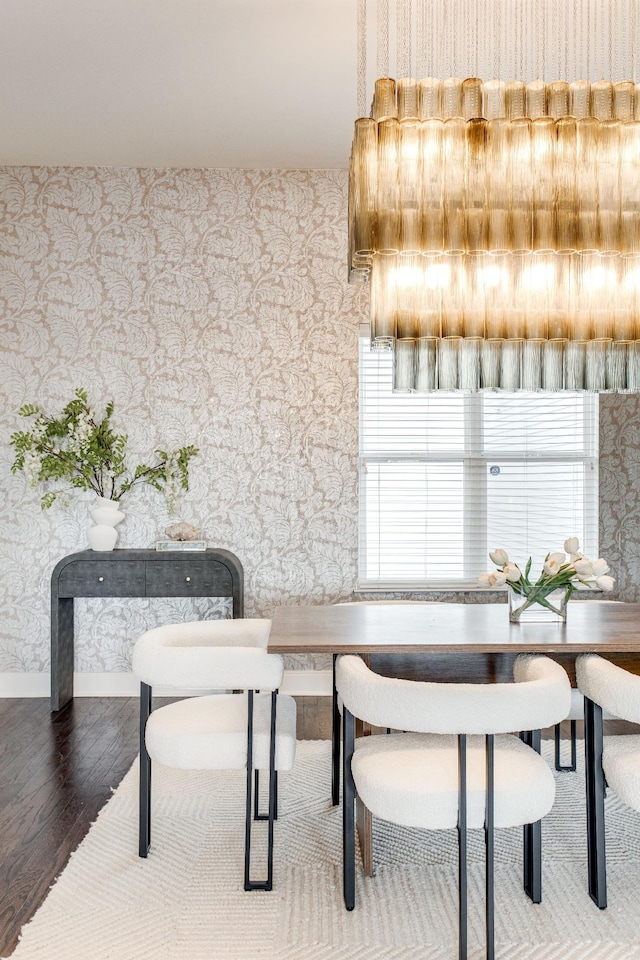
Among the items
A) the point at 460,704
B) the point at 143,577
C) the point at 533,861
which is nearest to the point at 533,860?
the point at 533,861

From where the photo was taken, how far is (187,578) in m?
4.24

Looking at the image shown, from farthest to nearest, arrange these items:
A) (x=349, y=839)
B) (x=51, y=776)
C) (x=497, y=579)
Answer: (x=51, y=776), (x=497, y=579), (x=349, y=839)

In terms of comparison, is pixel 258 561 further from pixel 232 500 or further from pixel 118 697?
pixel 118 697

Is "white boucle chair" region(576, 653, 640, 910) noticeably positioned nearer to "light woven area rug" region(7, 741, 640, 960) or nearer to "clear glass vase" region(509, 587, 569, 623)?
"light woven area rug" region(7, 741, 640, 960)

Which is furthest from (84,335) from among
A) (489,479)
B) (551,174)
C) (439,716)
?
(439,716)

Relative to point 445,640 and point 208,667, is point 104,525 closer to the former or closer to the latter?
point 208,667

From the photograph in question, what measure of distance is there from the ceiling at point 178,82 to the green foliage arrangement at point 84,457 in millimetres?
1392

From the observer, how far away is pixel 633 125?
2.57m

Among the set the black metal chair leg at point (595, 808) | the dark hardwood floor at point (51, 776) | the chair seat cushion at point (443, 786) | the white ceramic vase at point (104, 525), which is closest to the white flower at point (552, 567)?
the black metal chair leg at point (595, 808)

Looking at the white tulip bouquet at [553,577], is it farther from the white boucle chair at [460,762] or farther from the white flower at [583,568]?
the white boucle chair at [460,762]

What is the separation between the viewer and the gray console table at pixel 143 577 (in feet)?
13.9

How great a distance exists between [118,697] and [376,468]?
1.98m

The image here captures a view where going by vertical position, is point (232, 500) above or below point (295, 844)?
above

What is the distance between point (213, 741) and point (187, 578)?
1.90 metres
